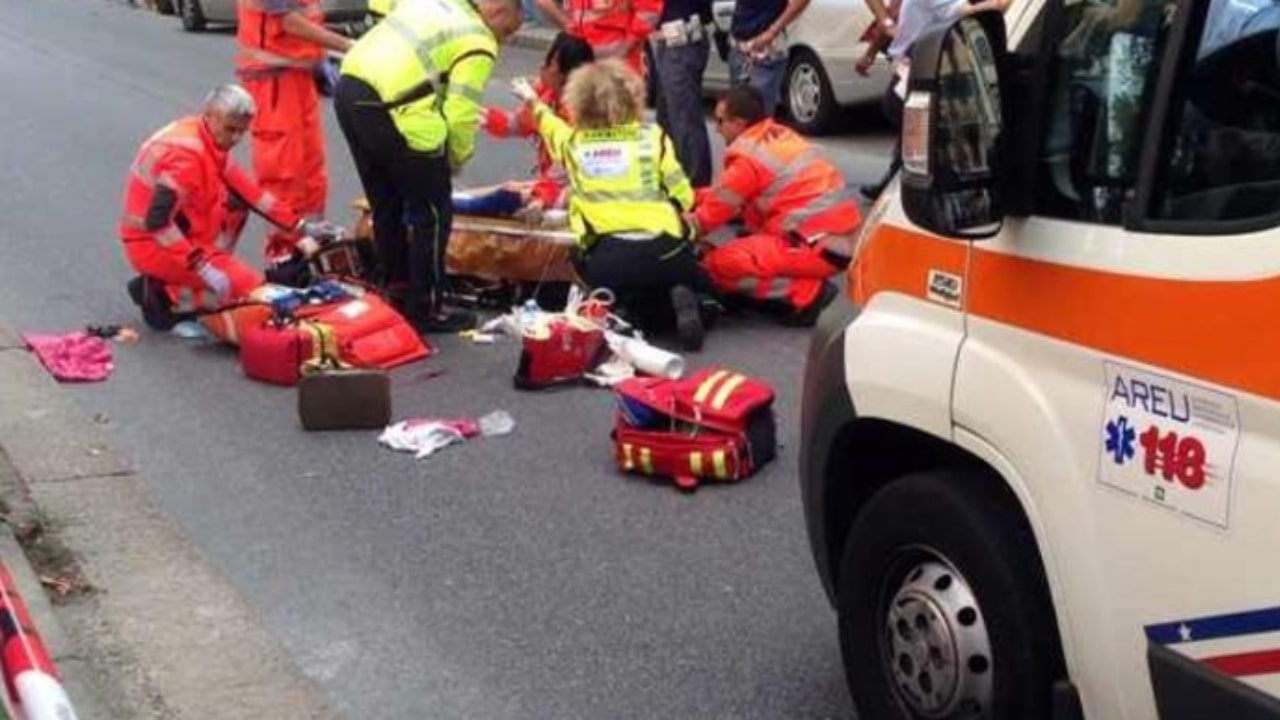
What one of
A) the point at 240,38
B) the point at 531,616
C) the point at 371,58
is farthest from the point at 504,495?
the point at 240,38

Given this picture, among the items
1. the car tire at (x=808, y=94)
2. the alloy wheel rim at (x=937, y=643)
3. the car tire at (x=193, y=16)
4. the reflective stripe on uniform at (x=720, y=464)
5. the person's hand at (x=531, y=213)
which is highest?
the alloy wheel rim at (x=937, y=643)

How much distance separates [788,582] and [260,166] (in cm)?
475

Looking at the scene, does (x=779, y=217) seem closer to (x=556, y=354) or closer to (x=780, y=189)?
(x=780, y=189)

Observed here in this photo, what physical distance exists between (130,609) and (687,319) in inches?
127

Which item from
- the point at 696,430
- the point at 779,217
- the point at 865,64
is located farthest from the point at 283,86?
the point at 865,64

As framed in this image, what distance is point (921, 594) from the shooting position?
11.2 feet

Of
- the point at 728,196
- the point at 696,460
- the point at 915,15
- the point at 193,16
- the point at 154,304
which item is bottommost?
the point at 193,16

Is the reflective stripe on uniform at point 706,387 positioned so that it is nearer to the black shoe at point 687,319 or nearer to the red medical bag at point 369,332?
the black shoe at point 687,319

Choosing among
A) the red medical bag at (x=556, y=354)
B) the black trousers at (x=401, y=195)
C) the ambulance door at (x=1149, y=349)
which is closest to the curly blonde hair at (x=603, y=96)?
the black trousers at (x=401, y=195)

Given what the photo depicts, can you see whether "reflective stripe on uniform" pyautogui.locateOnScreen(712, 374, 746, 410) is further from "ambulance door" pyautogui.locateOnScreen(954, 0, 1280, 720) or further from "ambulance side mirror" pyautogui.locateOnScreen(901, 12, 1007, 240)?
"ambulance side mirror" pyautogui.locateOnScreen(901, 12, 1007, 240)

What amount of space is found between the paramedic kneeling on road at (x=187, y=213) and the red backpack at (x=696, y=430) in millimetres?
2547

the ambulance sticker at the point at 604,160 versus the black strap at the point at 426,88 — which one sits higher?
the black strap at the point at 426,88

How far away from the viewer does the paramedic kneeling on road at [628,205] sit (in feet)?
24.6

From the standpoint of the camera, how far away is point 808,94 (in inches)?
523
